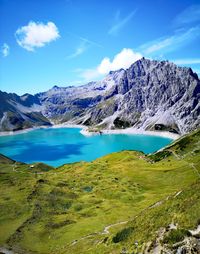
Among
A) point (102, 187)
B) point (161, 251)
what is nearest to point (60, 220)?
point (102, 187)

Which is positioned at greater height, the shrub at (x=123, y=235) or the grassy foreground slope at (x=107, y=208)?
the grassy foreground slope at (x=107, y=208)

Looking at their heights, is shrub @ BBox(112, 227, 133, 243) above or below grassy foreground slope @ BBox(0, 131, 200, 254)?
below

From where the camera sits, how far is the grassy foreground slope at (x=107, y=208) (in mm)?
37353

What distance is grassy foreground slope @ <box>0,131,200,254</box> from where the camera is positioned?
123 ft

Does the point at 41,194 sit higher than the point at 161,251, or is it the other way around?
the point at 41,194

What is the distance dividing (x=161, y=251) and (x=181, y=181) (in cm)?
7846

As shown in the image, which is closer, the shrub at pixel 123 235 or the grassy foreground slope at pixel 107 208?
the grassy foreground slope at pixel 107 208

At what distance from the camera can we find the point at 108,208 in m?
87.8

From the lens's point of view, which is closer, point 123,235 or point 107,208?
point 123,235

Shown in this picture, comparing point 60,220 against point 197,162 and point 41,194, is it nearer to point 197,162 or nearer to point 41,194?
point 41,194

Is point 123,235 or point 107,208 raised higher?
point 107,208

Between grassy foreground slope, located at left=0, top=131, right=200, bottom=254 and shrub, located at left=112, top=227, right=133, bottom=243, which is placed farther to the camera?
shrub, located at left=112, top=227, right=133, bottom=243

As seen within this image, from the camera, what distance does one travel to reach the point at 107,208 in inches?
3462

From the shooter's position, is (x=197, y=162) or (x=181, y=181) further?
(x=197, y=162)
